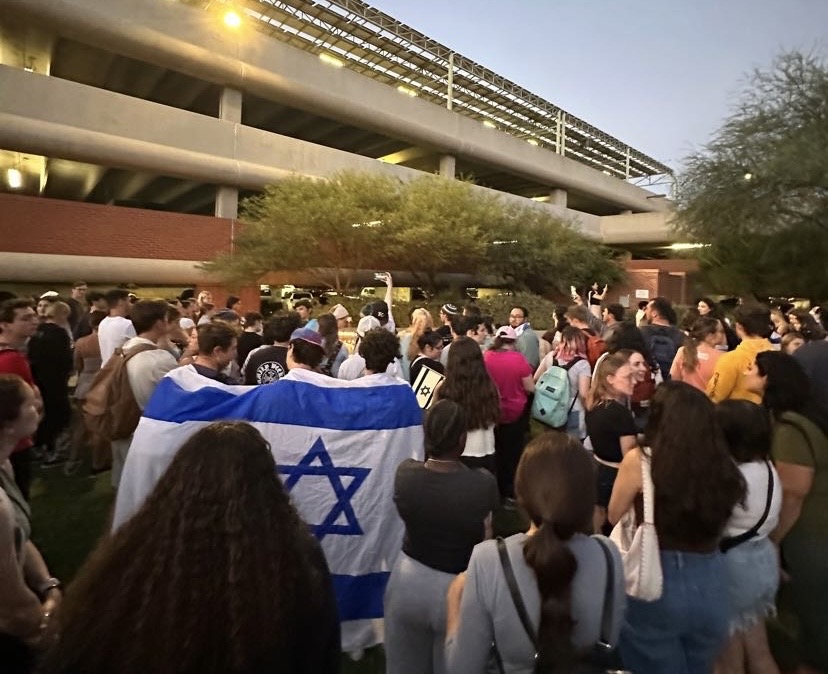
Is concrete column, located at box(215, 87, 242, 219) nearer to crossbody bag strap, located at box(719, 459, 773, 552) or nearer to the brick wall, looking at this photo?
the brick wall

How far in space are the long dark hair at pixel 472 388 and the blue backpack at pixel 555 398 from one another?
3.63 ft

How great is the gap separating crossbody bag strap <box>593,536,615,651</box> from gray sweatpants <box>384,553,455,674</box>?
72 cm

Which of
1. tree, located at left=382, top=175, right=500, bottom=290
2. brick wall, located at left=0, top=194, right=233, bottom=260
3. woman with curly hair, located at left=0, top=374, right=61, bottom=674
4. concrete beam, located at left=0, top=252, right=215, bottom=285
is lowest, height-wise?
woman with curly hair, located at left=0, top=374, right=61, bottom=674

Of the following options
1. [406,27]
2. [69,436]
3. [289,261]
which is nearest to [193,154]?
[289,261]

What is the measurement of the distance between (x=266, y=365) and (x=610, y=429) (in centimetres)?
281

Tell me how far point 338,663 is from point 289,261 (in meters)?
19.0

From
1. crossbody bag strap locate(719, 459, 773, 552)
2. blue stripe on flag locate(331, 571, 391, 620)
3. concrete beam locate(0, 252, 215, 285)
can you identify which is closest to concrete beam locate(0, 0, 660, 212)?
concrete beam locate(0, 252, 215, 285)

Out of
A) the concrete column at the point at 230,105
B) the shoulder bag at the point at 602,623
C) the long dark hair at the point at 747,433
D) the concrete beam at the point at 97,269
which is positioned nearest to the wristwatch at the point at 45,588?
the shoulder bag at the point at 602,623

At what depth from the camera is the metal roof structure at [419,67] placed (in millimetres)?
23125

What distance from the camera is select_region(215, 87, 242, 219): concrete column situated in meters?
20.8

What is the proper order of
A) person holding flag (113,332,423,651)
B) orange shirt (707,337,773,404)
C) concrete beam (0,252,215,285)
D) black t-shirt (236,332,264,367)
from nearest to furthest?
person holding flag (113,332,423,651), orange shirt (707,337,773,404), black t-shirt (236,332,264,367), concrete beam (0,252,215,285)

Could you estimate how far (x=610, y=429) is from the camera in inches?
124

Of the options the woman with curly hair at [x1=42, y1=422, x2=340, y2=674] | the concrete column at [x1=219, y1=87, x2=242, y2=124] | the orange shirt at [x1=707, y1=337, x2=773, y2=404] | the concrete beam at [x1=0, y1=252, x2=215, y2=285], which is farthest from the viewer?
the concrete column at [x1=219, y1=87, x2=242, y2=124]

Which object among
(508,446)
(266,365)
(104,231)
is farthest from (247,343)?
(104,231)
